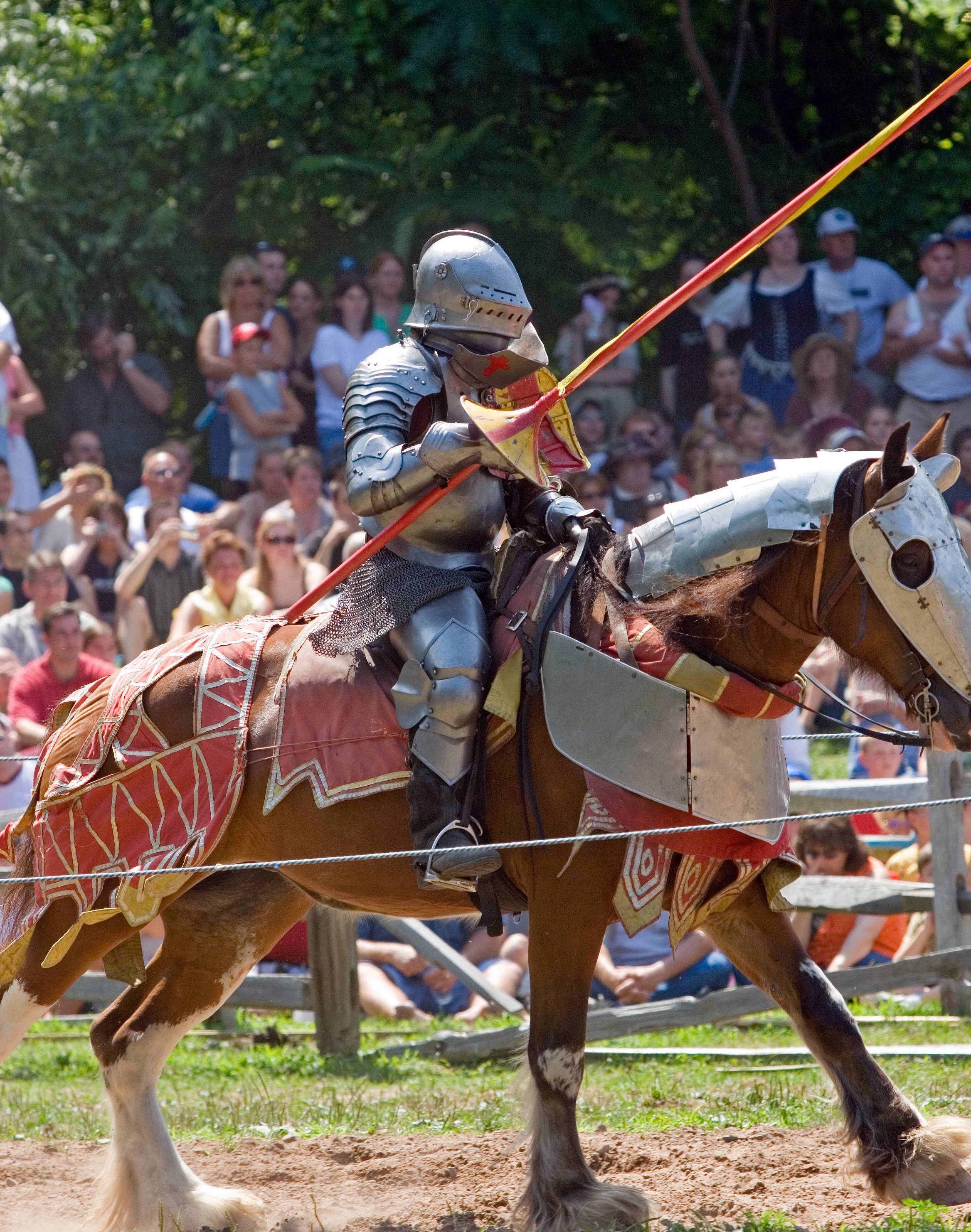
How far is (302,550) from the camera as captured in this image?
401 inches

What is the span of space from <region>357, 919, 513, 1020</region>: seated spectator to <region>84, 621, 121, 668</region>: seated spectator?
2.01 m

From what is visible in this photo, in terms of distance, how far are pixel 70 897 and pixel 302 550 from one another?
5.35 metres

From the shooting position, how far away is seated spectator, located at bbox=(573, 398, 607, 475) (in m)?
11.5

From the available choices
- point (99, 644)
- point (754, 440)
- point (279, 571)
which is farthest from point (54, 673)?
point (754, 440)

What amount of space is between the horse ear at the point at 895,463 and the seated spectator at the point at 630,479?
6.67m

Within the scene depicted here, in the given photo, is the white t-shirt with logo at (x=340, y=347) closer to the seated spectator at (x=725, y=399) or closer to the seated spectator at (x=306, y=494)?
the seated spectator at (x=306, y=494)

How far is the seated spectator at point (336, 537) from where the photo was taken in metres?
9.60

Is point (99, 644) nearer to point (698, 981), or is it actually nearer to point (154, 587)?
point (154, 587)

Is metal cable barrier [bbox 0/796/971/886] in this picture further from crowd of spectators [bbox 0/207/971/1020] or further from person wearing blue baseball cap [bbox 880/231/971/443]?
person wearing blue baseball cap [bbox 880/231/971/443]

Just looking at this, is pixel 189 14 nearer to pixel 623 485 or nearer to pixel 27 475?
pixel 27 475

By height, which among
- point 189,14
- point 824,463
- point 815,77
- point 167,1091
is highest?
point 189,14

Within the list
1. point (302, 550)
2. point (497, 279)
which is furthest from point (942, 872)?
point (302, 550)

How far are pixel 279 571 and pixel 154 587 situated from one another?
43.4 inches

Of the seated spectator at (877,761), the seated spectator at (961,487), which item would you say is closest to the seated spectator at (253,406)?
the seated spectator at (961,487)
